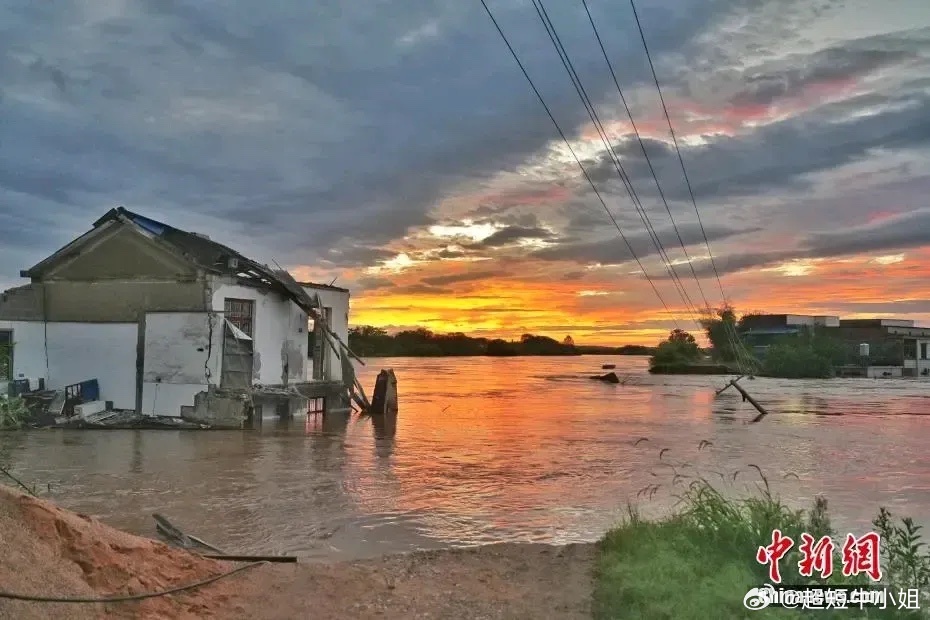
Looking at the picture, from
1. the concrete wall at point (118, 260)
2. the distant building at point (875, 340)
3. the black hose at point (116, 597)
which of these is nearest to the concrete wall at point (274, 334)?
the concrete wall at point (118, 260)

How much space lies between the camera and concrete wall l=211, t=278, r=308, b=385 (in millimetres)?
21891

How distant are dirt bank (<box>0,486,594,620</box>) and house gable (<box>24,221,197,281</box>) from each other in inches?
626

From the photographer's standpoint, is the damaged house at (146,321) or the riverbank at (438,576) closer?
the riverbank at (438,576)

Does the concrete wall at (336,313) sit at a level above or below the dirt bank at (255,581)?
above

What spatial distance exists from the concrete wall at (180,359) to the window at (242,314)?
4.46 ft

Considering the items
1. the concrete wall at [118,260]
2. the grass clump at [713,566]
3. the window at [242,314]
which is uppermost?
the concrete wall at [118,260]

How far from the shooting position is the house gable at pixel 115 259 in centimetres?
2106

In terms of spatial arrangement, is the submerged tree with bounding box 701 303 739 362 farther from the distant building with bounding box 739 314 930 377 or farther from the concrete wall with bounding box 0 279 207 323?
the concrete wall with bounding box 0 279 207 323

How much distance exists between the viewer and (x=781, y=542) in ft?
20.5

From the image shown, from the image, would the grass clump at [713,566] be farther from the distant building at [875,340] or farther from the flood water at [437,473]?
the distant building at [875,340]

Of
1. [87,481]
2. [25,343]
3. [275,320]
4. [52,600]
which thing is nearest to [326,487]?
A: [87,481]

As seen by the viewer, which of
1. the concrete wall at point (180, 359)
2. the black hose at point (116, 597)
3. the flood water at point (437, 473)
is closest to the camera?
the black hose at point (116, 597)

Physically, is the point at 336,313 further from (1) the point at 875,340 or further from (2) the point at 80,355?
(1) the point at 875,340

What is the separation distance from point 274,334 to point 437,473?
10.8 meters
